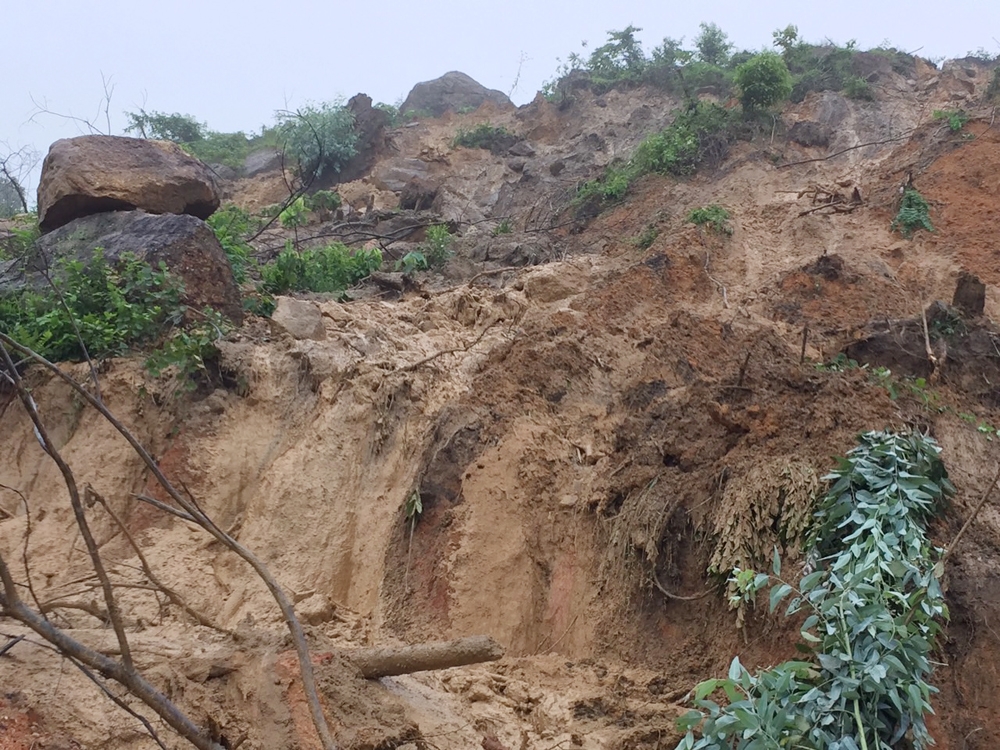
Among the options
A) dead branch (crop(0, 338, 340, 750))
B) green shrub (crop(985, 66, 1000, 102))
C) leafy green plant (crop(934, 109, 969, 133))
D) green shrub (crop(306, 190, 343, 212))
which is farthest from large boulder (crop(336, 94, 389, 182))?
dead branch (crop(0, 338, 340, 750))

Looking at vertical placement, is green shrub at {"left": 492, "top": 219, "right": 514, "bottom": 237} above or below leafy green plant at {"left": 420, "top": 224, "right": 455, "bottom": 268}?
above

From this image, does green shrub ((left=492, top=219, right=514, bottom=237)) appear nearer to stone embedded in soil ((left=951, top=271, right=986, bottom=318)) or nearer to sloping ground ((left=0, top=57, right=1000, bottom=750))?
sloping ground ((left=0, top=57, right=1000, bottom=750))

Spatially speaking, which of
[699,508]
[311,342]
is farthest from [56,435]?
[699,508]

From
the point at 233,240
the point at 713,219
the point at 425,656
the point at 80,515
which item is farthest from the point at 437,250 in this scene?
the point at 80,515

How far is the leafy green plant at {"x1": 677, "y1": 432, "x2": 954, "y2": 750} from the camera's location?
3.80 m

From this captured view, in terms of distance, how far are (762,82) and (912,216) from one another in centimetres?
419

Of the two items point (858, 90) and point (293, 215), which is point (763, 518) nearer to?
point (293, 215)

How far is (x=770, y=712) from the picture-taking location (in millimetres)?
3850

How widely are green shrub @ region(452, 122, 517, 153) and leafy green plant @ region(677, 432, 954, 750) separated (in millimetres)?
14861

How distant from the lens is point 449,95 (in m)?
25.5

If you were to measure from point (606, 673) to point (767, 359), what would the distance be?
307cm

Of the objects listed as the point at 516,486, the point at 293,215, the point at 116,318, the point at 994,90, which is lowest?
the point at 516,486

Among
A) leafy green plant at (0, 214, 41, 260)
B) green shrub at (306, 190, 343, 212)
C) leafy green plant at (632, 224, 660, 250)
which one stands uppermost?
green shrub at (306, 190, 343, 212)

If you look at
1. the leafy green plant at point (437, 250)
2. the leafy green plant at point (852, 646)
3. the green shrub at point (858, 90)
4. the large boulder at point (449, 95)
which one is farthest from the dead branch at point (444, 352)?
the large boulder at point (449, 95)
